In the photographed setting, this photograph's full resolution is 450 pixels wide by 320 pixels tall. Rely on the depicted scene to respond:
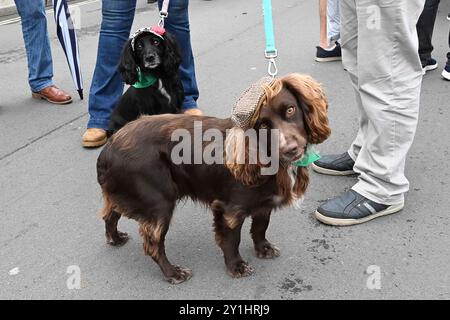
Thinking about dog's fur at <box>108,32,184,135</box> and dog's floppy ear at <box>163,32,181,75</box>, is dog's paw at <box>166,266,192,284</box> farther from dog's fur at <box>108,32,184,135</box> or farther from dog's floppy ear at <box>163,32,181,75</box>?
dog's floppy ear at <box>163,32,181,75</box>

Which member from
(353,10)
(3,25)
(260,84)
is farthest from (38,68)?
(3,25)

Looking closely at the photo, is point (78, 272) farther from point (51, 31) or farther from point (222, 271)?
point (51, 31)

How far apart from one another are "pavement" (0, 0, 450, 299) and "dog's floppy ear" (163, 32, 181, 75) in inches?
32.8

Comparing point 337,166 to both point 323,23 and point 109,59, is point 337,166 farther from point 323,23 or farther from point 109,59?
point 323,23

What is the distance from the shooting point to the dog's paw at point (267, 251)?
255cm

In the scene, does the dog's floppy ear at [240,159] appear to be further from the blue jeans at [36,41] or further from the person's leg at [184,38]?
the blue jeans at [36,41]

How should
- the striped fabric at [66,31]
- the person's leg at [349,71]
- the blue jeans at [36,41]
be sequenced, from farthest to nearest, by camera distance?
1. the blue jeans at [36,41]
2. the striped fabric at [66,31]
3. the person's leg at [349,71]

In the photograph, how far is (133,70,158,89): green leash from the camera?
3.62m

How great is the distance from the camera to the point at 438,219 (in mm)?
2744

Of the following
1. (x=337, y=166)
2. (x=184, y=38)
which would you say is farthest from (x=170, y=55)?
(x=337, y=166)

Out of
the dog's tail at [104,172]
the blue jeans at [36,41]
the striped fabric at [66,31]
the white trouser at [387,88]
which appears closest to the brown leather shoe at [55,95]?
the blue jeans at [36,41]

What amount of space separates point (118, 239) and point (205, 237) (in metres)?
0.48

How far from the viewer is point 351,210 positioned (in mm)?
2764

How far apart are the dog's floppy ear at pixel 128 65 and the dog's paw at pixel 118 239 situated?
127 cm
